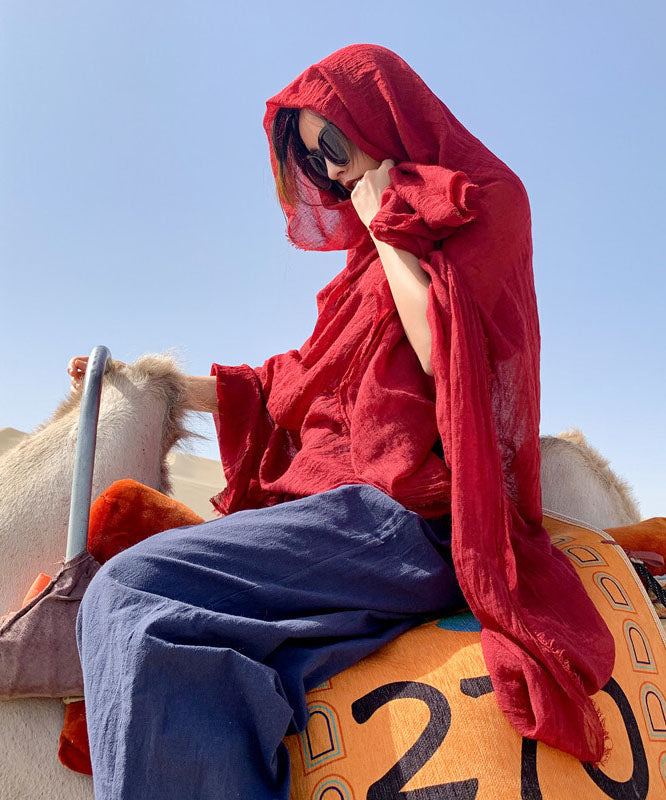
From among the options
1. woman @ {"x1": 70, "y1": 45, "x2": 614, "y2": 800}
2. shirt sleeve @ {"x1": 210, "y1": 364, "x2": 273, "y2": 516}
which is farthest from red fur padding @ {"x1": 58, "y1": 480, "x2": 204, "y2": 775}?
shirt sleeve @ {"x1": 210, "y1": 364, "x2": 273, "y2": 516}

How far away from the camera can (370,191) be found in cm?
198

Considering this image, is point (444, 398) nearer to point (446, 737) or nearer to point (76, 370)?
point (446, 737)

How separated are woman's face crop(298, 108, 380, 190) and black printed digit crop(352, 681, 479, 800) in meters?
1.41

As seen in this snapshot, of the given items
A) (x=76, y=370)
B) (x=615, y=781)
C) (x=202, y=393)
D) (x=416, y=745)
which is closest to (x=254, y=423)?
(x=202, y=393)

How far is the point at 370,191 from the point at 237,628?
1.21 m

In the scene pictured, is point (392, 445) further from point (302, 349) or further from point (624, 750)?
point (624, 750)

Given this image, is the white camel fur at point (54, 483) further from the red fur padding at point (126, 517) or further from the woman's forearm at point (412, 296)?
the woman's forearm at point (412, 296)

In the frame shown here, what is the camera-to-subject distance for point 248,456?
2227mm

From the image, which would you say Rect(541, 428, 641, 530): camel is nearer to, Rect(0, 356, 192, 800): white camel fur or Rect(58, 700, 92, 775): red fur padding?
Rect(0, 356, 192, 800): white camel fur

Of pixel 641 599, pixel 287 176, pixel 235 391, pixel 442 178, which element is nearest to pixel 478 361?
pixel 442 178

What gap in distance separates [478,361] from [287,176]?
1.21 m

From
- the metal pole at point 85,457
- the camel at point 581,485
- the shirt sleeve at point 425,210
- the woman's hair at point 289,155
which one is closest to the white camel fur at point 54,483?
the metal pole at point 85,457

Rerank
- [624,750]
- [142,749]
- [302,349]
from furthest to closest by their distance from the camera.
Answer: [302,349], [624,750], [142,749]

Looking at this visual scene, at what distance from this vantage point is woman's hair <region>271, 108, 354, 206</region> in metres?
2.35
